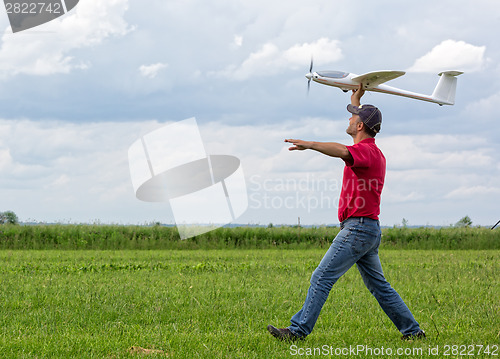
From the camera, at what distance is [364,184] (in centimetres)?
587

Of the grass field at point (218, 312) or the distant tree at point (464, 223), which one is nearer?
the grass field at point (218, 312)

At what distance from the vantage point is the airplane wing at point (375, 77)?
14.0m

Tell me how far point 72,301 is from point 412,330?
527 cm

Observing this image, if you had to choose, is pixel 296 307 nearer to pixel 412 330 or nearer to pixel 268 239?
pixel 412 330

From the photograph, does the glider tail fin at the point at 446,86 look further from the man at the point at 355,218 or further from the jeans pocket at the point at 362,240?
the jeans pocket at the point at 362,240

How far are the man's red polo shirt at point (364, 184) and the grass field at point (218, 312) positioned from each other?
5.10 ft

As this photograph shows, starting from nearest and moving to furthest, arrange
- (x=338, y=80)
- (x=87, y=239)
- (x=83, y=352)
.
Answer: (x=83, y=352)
(x=338, y=80)
(x=87, y=239)

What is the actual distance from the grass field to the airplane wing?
16.8ft

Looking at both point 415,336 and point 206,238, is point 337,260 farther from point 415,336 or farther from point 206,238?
point 206,238

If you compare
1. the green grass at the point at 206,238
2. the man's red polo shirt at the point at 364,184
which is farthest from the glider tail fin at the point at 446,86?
the man's red polo shirt at the point at 364,184

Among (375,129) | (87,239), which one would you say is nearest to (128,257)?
(87,239)

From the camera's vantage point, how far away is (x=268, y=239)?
77.7 ft

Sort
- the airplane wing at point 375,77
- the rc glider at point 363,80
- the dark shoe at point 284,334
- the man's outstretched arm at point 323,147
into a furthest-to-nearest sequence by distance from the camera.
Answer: the rc glider at point 363,80 < the airplane wing at point 375,77 < the dark shoe at point 284,334 < the man's outstretched arm at point 323,147

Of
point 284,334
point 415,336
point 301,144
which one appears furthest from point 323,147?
point 415,336
